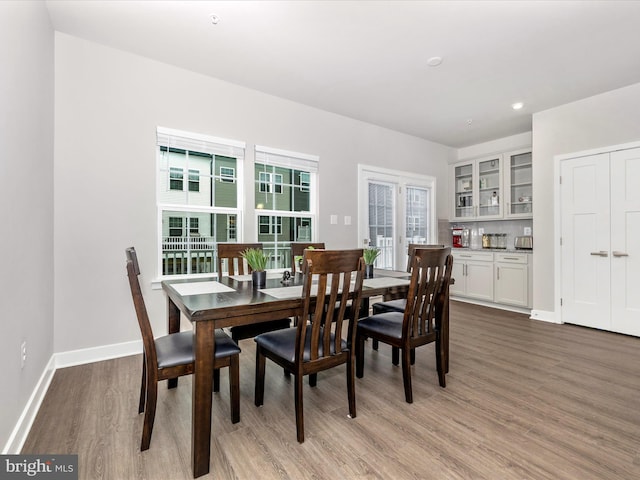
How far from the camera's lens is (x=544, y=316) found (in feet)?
13.9

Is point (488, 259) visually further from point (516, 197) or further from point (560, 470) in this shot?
point (560, 470)

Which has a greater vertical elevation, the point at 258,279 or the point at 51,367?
the point at 258,279

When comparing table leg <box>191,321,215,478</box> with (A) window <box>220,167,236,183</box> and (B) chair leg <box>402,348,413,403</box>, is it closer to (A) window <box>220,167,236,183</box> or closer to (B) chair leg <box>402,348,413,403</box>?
(B) chair leg <box>402,348,413,403</box>

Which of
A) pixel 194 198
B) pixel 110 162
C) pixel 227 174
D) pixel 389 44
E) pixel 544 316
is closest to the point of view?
pixel 389 44

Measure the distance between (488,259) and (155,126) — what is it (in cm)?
488

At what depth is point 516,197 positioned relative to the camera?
5078mm

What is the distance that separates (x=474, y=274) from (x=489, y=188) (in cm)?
148

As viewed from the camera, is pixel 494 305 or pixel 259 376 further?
pixel 494 305

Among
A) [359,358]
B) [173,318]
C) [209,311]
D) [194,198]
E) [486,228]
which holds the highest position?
[194,198]

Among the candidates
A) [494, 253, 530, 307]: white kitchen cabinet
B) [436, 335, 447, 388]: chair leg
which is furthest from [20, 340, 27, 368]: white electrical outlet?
[494, 253, 530, 307]: white kitchen cabinet

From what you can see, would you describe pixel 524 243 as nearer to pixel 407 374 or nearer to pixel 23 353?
pixel 407 374

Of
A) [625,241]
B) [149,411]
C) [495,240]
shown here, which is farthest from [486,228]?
[149,411]

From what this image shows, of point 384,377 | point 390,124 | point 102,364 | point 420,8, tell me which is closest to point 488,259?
point 390,124

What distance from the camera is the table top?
1535 millimetres
